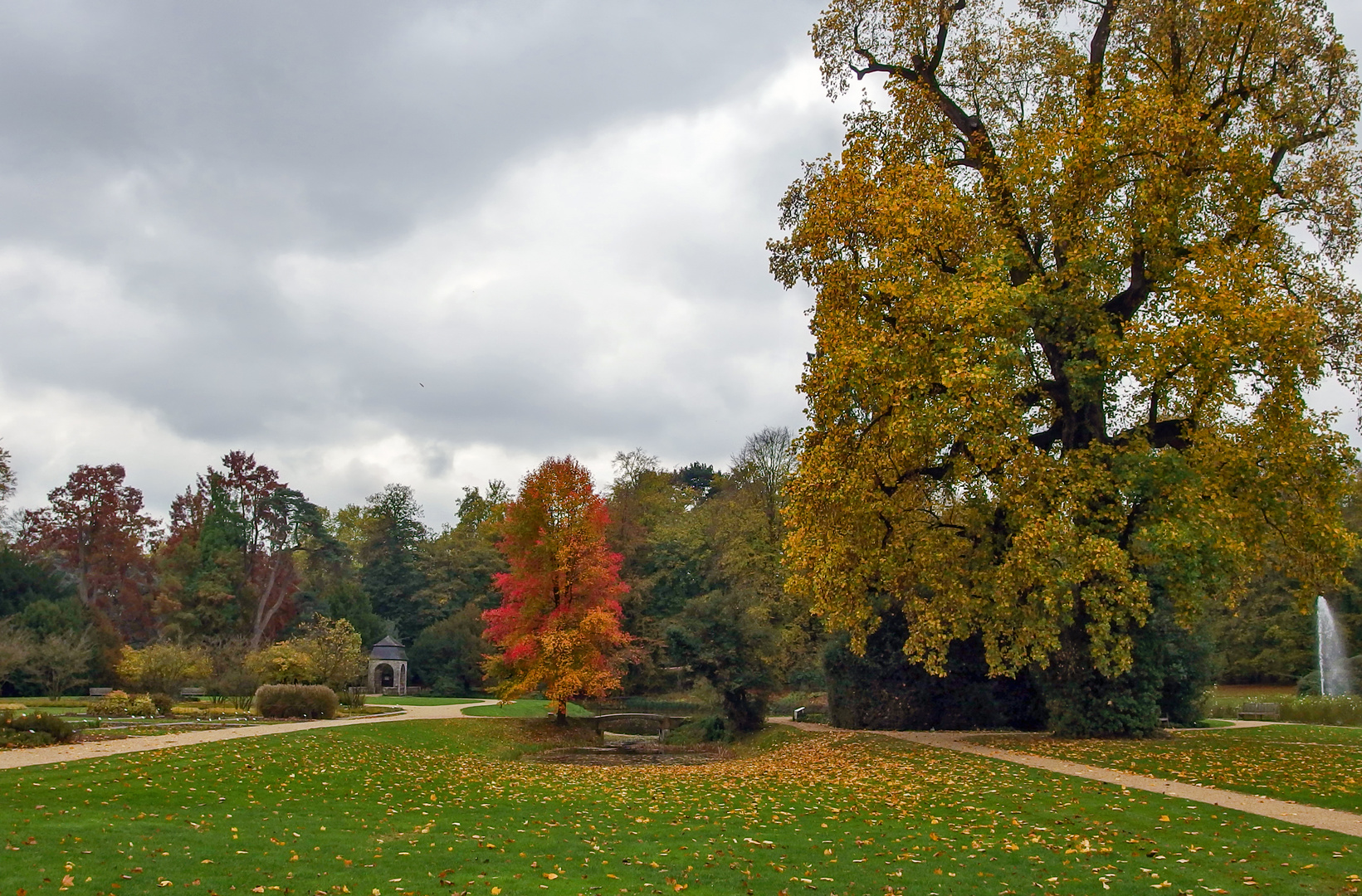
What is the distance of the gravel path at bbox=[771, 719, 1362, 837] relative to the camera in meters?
10.9

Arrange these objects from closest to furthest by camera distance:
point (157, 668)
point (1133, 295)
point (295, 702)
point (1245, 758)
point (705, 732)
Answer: point (1245, 758) → point (1133, 295) → point (295, 702) → point (705, 732) → point (157, 668)

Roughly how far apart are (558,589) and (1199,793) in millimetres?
23290

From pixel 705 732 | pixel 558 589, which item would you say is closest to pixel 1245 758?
pixel 705 732

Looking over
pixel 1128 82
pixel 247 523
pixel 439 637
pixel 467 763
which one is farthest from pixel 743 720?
pixel 247 523

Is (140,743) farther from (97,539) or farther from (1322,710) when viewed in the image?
(97,539)

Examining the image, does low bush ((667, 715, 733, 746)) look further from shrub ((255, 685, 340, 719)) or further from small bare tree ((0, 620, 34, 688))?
small bare tree ((0, 620, 34, 688))

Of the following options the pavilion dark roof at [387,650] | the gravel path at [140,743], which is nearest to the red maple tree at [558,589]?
the gravel path at [140,743]

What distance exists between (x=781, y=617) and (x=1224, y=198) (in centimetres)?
2979

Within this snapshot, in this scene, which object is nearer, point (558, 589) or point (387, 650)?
point (558, 589)

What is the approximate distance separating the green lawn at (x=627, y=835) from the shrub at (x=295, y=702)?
472 inches

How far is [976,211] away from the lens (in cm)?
1884

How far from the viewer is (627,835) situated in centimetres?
1069

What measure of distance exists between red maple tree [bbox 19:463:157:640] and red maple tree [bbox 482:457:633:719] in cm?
2767

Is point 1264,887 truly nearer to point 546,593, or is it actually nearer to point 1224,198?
point 1224,198
